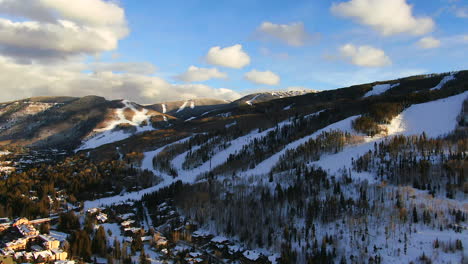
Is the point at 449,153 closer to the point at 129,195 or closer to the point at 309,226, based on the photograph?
the point at 309,226

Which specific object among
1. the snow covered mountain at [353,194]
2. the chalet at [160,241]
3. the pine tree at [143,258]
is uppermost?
the snow covered mountain at [353,194]

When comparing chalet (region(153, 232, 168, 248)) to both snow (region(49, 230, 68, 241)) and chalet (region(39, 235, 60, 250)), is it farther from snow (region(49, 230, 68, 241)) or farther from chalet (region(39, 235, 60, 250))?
snow (region(49, 230, 68, 241))

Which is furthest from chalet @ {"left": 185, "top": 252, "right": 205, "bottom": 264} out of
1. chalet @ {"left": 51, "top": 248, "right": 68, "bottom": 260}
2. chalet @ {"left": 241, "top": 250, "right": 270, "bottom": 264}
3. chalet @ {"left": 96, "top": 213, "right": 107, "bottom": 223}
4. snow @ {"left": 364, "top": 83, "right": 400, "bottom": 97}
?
snow @ {"left": 364, "top": 83, "right": 400, "bottom": 97}

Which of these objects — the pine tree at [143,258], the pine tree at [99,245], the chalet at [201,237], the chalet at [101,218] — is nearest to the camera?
the pine tree at [143,258]

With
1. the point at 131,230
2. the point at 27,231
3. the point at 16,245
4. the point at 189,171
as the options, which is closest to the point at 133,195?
the point at 189,171

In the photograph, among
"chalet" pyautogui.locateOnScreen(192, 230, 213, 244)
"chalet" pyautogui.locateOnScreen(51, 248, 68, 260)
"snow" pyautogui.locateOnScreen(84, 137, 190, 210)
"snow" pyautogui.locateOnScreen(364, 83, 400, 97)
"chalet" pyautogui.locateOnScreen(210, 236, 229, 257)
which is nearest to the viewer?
"chalet" pyautogui.locateOnScreen(51, 248, 68, 260)

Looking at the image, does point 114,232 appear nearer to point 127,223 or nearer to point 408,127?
point 127,223

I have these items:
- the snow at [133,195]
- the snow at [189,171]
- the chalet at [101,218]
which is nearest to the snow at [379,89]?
the snow at [189,171]

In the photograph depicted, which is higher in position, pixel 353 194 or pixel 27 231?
pixel 353 194

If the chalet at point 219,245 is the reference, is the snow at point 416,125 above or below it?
above

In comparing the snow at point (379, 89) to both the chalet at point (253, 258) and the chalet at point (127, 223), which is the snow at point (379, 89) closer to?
the chalet at point (127, 223)

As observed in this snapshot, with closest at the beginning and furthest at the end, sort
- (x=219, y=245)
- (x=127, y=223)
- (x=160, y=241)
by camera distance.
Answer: (x=219, y=245) → (x=160, y=241) → (x=127, y=223)

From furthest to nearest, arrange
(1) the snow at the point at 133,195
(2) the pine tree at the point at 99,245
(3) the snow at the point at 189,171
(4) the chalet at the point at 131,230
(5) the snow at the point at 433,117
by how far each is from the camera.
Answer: (3) the snow at the point at 189,171 < (1) the snow at the point at 133,195 < (5) the snow at the point at 433,117 < (4) the chalet at the point at 131,230 < (2) the pine tree at the point at 99,245

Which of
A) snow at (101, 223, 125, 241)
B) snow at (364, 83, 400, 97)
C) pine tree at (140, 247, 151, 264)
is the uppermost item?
snow at (364, 83, 400, 97)
